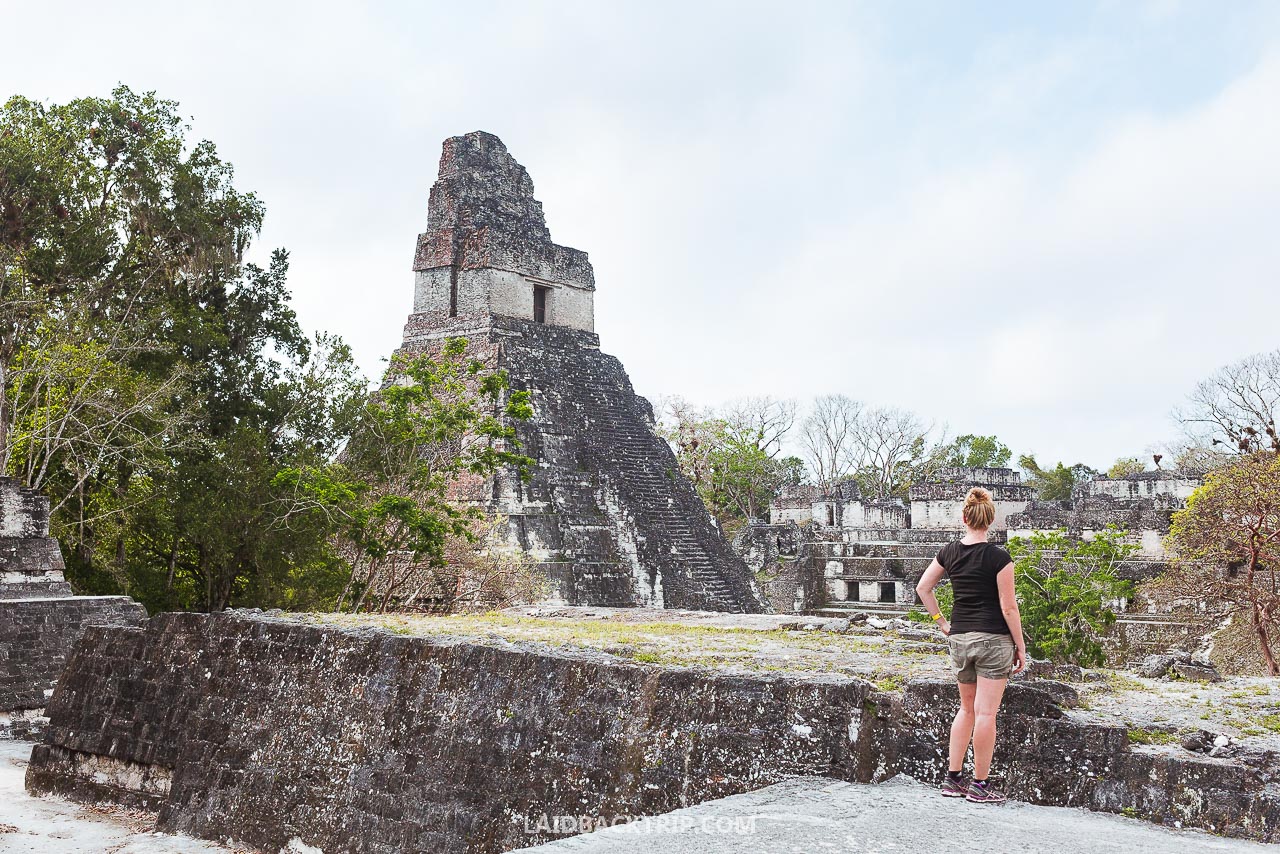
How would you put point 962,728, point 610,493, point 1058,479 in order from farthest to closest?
point 1058,479 < point 610,493 < point 962,728

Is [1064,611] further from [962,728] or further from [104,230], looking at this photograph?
[104,230]

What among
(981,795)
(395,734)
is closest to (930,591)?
(981,795)

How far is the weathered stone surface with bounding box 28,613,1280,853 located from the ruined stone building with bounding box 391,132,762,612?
26.6ft

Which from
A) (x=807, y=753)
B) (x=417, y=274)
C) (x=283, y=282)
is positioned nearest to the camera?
(x=807, y=753)

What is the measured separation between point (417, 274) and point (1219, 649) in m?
13.9

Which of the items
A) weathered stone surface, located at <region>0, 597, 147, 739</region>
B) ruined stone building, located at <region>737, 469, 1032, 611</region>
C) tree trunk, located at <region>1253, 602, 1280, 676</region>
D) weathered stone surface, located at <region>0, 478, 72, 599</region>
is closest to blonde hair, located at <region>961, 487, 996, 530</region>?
tree trunk, located at <region>1253, 602, 1280, 676</region>

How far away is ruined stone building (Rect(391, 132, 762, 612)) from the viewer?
15438 millimetres

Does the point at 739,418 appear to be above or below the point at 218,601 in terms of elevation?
above

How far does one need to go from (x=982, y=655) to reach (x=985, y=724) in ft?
0.73

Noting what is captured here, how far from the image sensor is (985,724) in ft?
11.1

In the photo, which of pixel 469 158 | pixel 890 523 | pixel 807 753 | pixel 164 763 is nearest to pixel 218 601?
pixel 164 763

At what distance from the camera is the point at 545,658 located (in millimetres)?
4570

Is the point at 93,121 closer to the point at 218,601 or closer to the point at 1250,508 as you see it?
the point at 218,601

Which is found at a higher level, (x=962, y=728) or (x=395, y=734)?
(x=962, y=728)
